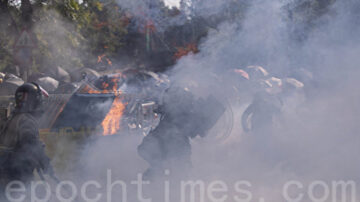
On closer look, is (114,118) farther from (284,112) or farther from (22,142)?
(284,112)

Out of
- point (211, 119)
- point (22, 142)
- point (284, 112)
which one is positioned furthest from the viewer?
point (284, 112)

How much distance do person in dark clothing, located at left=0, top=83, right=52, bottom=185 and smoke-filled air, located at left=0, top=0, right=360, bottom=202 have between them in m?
0.01

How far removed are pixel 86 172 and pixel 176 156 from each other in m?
2.03

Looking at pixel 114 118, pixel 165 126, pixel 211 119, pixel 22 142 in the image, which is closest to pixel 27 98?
pixel 22 142

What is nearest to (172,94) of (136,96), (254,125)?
(254,125)

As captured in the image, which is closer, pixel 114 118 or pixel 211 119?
pixel 211 119

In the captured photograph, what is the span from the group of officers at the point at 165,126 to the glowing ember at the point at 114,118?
5.42ft

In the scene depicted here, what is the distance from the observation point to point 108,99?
7.03m

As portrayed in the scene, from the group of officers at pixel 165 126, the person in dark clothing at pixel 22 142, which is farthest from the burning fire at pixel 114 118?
the person in dark clothing at pixel 22 142

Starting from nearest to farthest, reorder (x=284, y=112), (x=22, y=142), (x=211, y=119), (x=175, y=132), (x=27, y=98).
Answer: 1. (x=22, y=142)
2. (x=27, y=98)
3. (x=175, y=132)
4. (x=211, y=119)
5. (x=284, y=112)

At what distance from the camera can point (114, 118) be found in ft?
22.9

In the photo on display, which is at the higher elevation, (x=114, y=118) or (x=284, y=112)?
(x=284, y=112)

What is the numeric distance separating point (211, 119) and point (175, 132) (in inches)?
23.3

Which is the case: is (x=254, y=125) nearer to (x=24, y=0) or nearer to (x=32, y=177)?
(x=32, y=177)
